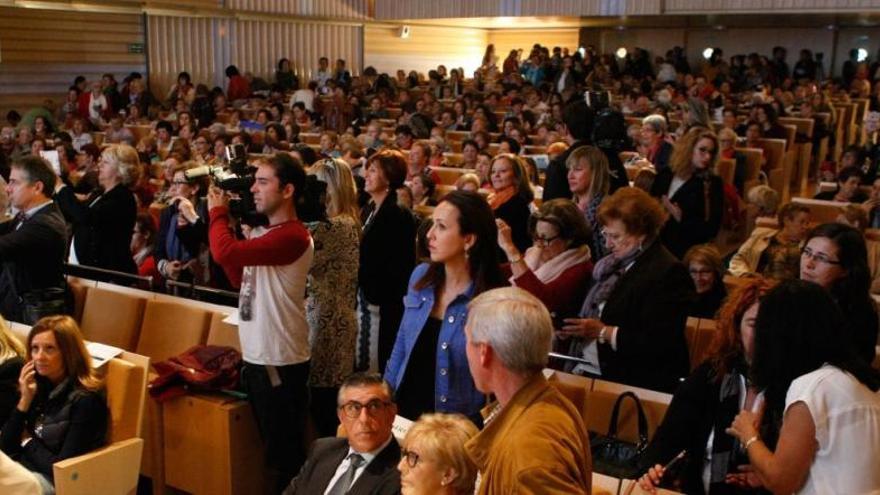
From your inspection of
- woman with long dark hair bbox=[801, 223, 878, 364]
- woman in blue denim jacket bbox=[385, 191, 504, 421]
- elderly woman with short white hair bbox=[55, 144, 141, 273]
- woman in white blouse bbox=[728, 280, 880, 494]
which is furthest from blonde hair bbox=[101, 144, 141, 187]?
woman in white blouse bbox=[728, 280, 880, 494]

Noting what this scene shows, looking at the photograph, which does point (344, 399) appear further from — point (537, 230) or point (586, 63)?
point (586, 63)

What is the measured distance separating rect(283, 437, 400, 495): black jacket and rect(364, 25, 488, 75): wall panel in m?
15.0

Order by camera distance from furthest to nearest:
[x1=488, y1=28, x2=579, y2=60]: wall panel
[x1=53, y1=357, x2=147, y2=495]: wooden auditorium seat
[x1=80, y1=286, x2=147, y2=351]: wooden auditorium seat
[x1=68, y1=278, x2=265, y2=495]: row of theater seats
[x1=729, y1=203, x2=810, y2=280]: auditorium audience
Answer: [x1=488, y1=28, x2=579, y2=60]: wall panel, [x1=729, y1=203, x2=810, y2=280]: auditorium audience, [x1=80, y1=286, x2=147, y2=351]: wooden auditorium seat, [x1=68, y1=278, x2=265, y2=495]: row of theater seats, [x1=53, y1=357, x2=147, y2=495]: wooden auditorium seat

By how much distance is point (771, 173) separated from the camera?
8.39 meters

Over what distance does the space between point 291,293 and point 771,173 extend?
21.4 feet

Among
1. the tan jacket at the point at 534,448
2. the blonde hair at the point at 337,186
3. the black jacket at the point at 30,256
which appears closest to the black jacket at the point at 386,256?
the blonde hair at the point at 337,186

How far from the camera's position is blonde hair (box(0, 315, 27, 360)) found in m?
3.34

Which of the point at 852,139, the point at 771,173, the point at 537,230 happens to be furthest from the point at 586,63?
the point at 537,230

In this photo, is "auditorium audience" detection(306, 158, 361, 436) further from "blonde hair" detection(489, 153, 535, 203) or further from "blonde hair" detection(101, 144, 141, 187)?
"blonde hair" detection(101, 144, 141, 187)

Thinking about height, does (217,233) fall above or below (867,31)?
below

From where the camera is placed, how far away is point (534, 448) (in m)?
1.53

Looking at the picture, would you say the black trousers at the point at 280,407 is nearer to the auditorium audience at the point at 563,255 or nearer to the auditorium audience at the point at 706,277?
the auditorium audience at the point at 563,255

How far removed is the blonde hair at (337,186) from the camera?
334 centimetres

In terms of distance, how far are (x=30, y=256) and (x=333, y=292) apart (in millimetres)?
1405
